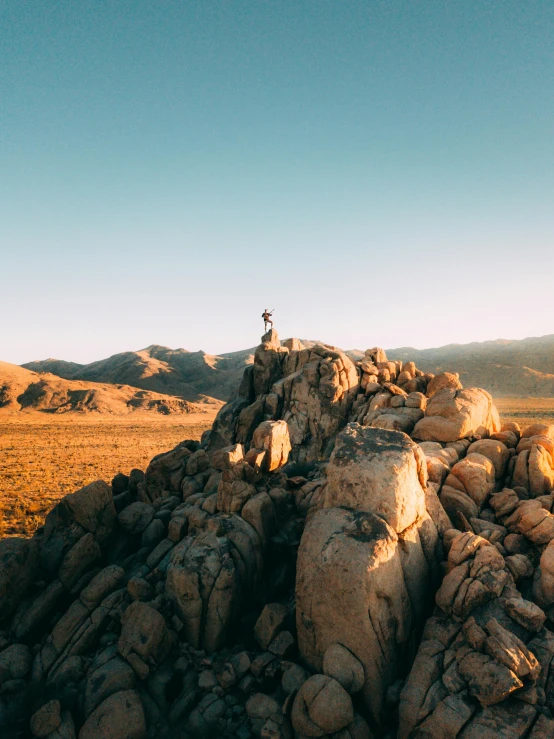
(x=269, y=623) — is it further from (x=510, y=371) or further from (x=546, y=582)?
(x=510, y=371)

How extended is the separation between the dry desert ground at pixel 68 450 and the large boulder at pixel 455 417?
23351 millimetres

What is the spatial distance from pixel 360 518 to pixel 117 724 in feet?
26.7

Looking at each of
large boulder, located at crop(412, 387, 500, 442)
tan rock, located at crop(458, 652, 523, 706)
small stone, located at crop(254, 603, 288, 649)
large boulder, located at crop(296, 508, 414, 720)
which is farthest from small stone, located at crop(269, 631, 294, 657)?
large boulder, located at crop(412, 387, 500, 442)

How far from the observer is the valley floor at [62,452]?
29.0 metres

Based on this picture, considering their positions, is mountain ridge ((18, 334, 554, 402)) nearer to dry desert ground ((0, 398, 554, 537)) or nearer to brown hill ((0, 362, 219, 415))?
brown hill ((0, 362, 219, 415))

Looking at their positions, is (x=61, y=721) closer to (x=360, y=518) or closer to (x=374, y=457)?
(x=360, y=518)

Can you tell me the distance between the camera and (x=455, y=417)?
17.5m

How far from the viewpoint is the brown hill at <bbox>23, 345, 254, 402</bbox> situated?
12800 centimetres

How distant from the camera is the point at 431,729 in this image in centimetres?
912

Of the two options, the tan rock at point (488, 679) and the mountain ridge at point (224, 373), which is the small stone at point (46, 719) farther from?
the mountain ridge at point (224, 373)

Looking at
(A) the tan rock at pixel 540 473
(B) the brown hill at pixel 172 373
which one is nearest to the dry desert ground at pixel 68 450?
(A) the tan rock at pixel 540 473

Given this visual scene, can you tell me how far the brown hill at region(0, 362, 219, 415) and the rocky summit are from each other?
8282 centimetres

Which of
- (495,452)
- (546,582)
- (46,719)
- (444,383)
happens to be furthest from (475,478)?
(46,719)

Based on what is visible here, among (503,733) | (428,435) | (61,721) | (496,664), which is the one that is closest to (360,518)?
(496,664)
